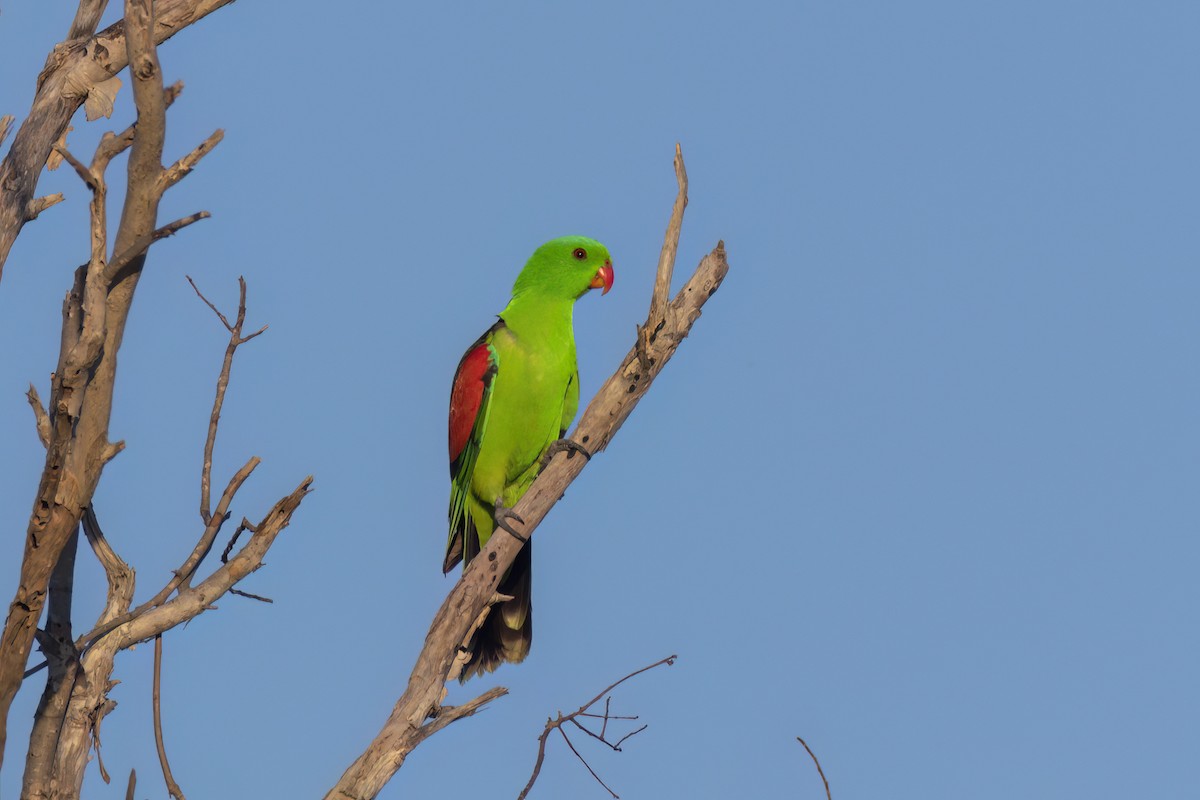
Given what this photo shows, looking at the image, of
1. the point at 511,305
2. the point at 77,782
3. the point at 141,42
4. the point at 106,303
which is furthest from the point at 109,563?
the point at 511,305

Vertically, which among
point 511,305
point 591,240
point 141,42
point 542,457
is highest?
point 591,240

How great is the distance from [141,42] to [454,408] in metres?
2.89

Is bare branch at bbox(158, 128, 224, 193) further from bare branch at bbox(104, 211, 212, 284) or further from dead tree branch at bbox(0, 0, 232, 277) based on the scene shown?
dead tree branch at bbox(0, 0, 232, 277)

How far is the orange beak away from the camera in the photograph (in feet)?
21.3

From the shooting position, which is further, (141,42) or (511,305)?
(511,305)

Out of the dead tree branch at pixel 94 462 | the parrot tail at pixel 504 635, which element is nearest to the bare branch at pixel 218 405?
the dead tree branch at pixel 94 462

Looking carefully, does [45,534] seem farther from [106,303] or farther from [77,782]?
[77,782]

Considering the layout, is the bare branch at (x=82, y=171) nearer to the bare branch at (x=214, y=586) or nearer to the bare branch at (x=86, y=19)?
the bare branch at (x=214, y=586)

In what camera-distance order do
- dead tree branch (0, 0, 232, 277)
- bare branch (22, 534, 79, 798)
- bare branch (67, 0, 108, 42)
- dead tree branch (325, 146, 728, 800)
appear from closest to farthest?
bare branch (22, 534, 79, 798), dead tree branch (325, 146, 728, 800), dead tree branch (0, 0, 232, 277), bare branch (67, 0, 108, 42)

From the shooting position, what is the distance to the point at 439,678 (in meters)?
4.53

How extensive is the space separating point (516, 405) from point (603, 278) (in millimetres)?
842

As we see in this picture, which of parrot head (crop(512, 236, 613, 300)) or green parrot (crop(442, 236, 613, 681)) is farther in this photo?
parrot head (crop(512, 236, 613, 300))

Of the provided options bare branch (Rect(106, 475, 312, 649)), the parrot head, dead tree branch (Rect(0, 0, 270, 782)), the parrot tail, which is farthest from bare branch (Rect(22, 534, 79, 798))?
the parrot head

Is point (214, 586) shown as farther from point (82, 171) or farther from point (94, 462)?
point (82, 171)
